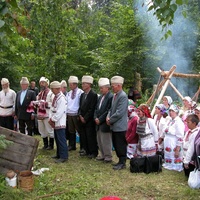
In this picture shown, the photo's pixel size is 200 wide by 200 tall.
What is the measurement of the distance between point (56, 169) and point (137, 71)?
10.1 metres

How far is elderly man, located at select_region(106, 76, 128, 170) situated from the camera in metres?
6.07

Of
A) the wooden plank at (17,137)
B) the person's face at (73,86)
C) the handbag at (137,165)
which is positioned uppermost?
the person's face at (73,86)

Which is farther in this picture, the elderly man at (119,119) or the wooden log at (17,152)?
the elderly man at (119,119)

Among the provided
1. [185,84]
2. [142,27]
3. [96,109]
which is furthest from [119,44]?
[96,109]

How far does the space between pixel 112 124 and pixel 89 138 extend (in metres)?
1.12

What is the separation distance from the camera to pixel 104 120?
6465 millimetres

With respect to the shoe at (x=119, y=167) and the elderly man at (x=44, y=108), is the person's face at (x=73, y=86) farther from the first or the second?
the shoe at (x=119, y=167)

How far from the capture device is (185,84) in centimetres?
1719

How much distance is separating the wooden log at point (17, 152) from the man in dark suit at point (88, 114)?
204cm

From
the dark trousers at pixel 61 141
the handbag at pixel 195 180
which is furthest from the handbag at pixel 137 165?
the dark trousers at pixel 61 141

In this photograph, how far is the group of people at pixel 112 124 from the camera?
241 inches

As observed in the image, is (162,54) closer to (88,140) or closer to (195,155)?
(88,140)

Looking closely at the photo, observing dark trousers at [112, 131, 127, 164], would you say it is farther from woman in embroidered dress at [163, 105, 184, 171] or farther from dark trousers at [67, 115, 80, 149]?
dark trousers at [67, 115, 80, 149]

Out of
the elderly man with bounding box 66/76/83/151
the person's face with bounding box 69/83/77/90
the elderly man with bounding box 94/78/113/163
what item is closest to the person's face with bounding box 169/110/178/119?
the elderly man with bounding box 94/78/113/163
